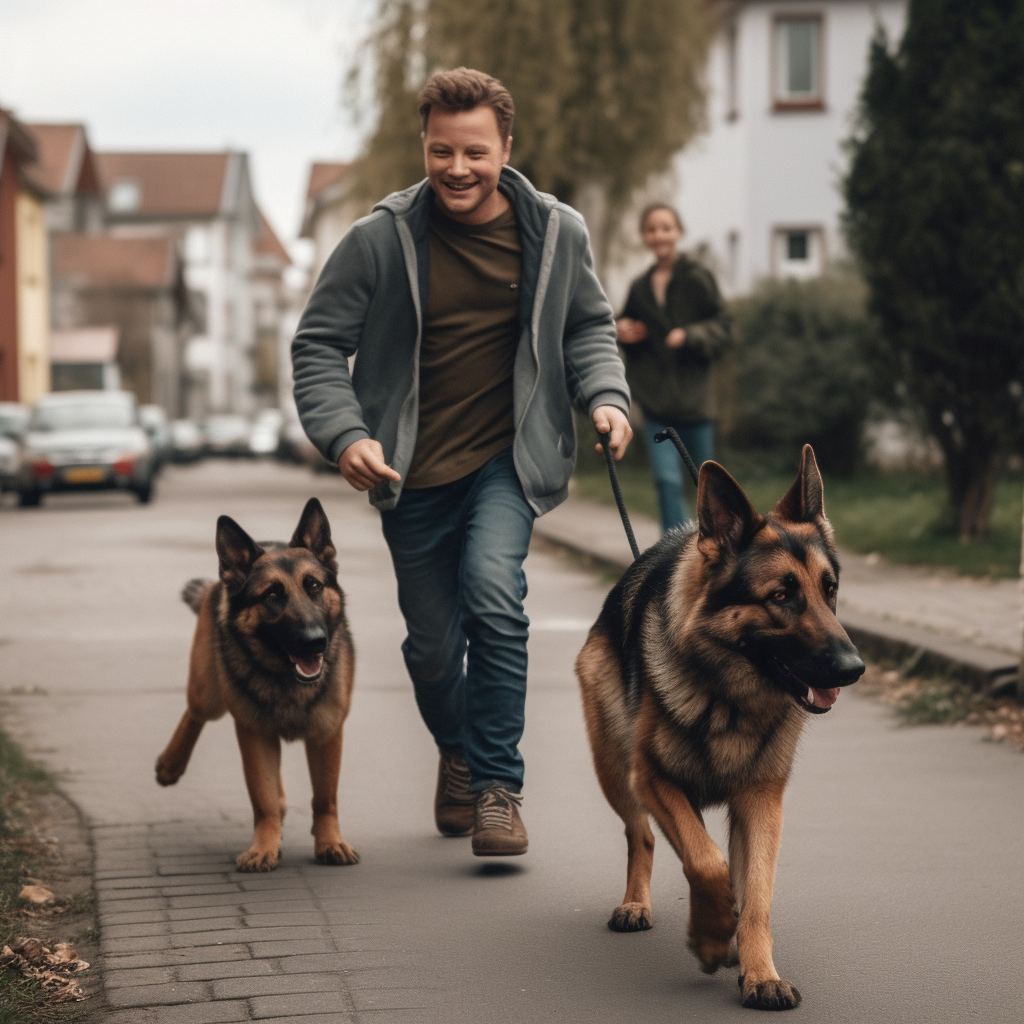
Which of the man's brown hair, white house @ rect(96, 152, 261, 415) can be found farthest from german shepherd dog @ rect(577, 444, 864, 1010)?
white house @ rect(96, 152, 261, 415)

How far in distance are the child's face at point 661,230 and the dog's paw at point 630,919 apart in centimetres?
663

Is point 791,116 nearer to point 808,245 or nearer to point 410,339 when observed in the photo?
point 808,245

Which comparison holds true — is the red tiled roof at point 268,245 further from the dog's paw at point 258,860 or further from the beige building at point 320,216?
the dog's paw at point 258,860

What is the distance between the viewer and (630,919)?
4500 mm

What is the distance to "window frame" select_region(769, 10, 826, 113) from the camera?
102 feet

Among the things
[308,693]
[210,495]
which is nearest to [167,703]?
[308,693]

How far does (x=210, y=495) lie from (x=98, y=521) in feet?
25.1

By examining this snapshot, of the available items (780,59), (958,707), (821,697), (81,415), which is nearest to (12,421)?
(81,415)

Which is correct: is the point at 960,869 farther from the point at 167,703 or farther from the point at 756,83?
the point at 756,83

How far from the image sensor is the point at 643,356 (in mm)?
10891

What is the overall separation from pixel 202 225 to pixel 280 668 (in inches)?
4018

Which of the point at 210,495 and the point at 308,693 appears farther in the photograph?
the point at 210,495

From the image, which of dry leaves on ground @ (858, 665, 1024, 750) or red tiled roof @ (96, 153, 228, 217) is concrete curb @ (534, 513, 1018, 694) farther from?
red tiled roof @ (96, 153, 228, 217)


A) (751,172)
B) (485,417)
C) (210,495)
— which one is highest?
(751,172)
